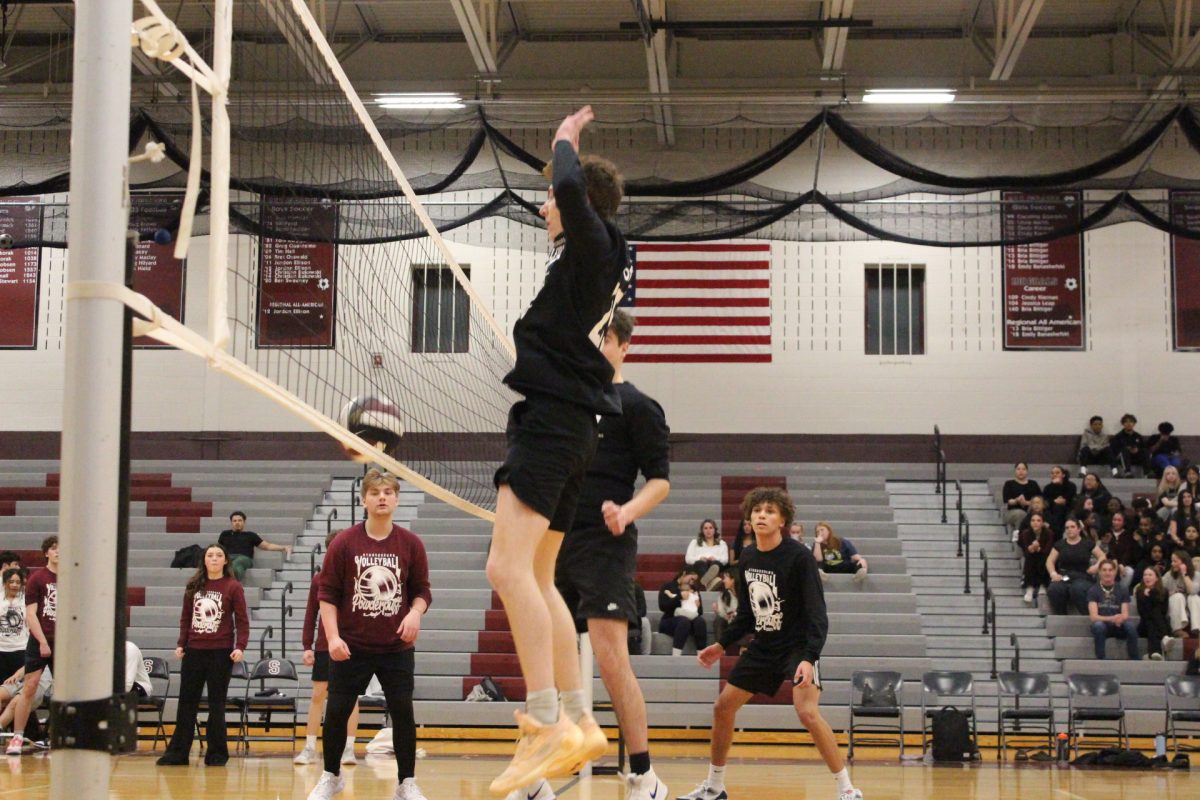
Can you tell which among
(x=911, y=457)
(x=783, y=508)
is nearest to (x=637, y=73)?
(x=911, y=457)

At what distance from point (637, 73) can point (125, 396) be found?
63.1 feet

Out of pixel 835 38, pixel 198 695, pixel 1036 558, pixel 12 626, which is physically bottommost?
pixel 198 695

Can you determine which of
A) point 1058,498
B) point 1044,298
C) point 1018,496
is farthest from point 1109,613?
point 1044,298

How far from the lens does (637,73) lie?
71.4 feet

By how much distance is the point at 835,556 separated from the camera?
675 inches

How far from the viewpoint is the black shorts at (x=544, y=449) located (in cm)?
430

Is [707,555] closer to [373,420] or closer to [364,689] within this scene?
[364,689]

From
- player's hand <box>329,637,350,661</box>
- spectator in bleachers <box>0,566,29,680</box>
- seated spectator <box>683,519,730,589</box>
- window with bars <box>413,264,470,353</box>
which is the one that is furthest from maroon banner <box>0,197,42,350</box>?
player's hand <box>329,637,350,661</box>

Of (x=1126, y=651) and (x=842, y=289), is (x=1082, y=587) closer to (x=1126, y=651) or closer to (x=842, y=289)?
(x=1126, y=651)

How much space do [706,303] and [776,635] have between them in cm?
1479

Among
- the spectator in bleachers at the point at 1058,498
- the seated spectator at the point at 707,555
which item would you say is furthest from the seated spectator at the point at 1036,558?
the seated spectator at the point at 707,555

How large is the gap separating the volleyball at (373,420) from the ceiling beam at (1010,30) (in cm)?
1338

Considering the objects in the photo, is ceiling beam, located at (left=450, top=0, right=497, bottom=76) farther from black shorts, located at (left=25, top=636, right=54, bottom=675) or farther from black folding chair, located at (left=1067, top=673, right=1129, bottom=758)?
black folding chair, located at (left=1067, top=673, right=1129, bottom=758)

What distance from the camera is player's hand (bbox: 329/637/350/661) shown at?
22.5ft
